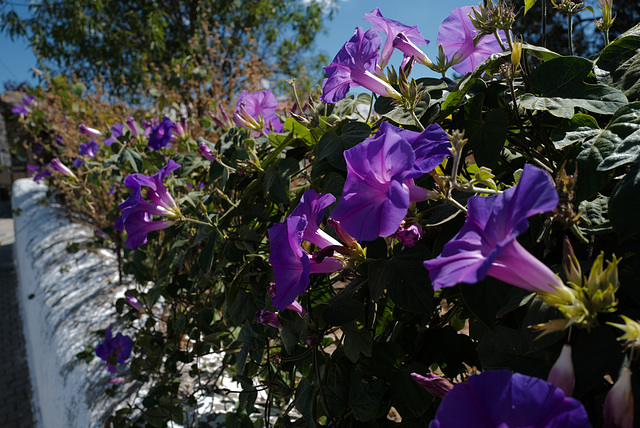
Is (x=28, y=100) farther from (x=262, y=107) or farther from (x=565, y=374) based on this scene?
(x=565, y=374)

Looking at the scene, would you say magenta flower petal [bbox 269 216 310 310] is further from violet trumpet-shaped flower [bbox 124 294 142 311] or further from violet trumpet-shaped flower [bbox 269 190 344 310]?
violet trumpet-shaped flower [bbox 124 294 142 311]

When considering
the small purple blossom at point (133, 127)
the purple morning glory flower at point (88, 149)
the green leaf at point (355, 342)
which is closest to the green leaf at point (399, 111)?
the green leaf at point (355, 342)

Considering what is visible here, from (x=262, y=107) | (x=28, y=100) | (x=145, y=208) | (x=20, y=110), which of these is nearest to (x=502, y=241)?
(x=145, y=208)

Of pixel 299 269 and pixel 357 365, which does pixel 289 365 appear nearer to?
pixel 357 365

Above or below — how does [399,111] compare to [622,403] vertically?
above

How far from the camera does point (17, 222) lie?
6016 millimetres

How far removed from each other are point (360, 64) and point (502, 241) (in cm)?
47

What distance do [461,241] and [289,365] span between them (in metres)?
0.71

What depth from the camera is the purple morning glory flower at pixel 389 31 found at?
82 cm

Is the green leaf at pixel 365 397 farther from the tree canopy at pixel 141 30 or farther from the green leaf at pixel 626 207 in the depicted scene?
the tree canopy at pixel 141 30

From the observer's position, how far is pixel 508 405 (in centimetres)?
38

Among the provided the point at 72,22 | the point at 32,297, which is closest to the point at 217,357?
the point at 32,297

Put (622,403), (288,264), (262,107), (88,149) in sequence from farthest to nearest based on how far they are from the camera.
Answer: (88,149) < (262,107) < (288,264) < (622,403)

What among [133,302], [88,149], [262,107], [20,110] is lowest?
[133,302]
